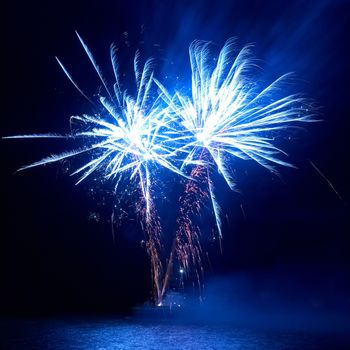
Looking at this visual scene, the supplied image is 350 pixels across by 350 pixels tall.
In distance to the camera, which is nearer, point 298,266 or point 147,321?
point 147,321

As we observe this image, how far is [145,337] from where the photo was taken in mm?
8484

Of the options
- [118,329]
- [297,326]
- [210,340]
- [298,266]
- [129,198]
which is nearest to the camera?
[210,340]

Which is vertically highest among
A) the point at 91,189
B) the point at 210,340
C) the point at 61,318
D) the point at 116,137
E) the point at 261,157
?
the point at 91,189

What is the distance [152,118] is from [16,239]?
10144 mm

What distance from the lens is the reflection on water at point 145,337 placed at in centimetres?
743

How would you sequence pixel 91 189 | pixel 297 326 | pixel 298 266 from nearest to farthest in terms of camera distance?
1. pixel 297 326
2. pixel 298 266
3. pixel 91 189

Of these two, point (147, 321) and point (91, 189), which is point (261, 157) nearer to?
point (147, 321)

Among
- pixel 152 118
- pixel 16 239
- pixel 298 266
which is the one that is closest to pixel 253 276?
pixel 298 266

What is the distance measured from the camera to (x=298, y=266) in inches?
582

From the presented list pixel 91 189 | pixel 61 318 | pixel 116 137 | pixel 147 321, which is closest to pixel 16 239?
pixel 91 189

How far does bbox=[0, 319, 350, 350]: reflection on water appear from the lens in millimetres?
7434

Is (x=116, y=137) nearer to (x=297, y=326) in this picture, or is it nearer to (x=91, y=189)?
(x=91, y=189)

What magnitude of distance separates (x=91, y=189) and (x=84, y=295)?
14.4ft

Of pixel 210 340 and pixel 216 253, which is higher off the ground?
pixel 216 253
